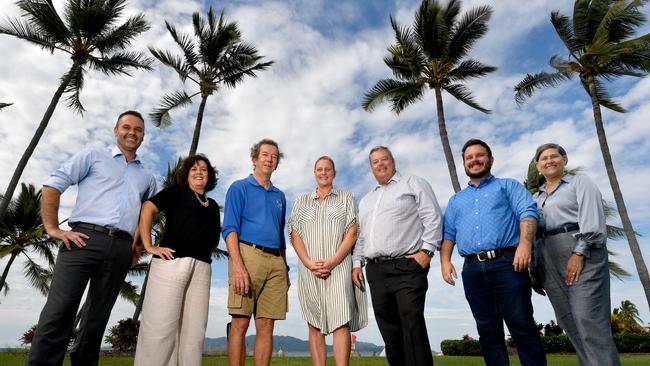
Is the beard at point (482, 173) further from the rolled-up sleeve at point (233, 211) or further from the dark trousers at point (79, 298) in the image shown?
the dark trousers at point (79, 298)

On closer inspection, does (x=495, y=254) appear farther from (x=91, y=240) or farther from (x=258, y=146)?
(x=91, y=240)

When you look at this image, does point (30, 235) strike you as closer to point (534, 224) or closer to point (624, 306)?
point (534, 224)

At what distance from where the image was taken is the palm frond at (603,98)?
68.4 feet

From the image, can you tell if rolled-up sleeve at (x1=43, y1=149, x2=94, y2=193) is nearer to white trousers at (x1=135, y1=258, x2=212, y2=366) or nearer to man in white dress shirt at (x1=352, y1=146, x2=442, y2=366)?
white trousers at (x1=135, y1=258, x2=212, y2=366)

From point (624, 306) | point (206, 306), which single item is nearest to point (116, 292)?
point (206, 306)

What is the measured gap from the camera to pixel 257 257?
15.2 ft

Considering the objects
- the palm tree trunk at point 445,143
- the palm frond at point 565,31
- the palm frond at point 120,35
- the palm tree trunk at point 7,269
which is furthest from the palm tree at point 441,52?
the palm tree trunk at point 7,269

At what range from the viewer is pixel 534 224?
4.29 meters

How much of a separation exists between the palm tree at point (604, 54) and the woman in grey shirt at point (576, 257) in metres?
16.8

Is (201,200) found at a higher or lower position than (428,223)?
higher

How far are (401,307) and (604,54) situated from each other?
18637 mm

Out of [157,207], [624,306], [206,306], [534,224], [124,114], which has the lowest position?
[206,306]

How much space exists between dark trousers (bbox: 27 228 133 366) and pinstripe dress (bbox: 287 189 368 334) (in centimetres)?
162

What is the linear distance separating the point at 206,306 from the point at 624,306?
44.8 metres
